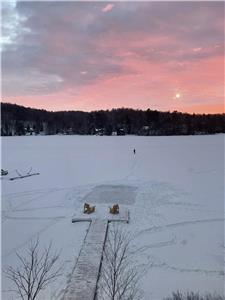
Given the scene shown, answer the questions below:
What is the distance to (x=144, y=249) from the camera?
12.2 metres

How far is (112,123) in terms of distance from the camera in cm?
9219

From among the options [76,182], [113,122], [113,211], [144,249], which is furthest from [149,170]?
[113,122]

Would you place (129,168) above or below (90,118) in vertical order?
below

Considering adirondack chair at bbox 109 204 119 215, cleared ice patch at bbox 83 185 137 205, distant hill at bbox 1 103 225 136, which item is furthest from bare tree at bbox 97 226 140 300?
distant hill at bbox 1 103 225 136

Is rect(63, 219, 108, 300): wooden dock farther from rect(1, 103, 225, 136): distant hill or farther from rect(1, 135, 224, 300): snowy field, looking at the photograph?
rect(1, 103, 225, 136): distant hill

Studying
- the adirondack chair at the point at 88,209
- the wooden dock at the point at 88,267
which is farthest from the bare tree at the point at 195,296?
the adirondack chair at the point at 88,209

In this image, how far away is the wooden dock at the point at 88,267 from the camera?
8906mm

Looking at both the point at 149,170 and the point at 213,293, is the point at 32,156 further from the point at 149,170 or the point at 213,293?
the point at 213,293

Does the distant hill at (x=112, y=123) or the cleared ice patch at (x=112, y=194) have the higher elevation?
the distant hill at (x=112, y=123)

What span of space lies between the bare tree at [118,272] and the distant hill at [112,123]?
70.0 m

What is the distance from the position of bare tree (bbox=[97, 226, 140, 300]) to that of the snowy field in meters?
0.37

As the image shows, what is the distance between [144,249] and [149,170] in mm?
16541

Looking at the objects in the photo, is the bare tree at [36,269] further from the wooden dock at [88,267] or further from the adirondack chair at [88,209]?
the adirondack chair at [88,209]

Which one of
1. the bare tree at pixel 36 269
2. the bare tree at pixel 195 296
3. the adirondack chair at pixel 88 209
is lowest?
the bare tree at pixel 195 296
